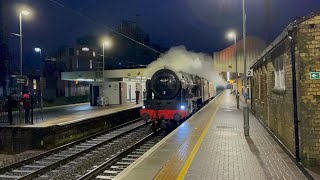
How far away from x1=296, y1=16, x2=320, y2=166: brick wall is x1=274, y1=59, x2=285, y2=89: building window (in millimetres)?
Answer: 2356

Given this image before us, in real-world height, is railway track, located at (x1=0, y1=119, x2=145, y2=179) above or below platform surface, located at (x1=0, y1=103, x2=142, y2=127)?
below

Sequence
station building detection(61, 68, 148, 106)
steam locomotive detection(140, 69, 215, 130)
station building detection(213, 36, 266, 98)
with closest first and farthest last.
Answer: steam locomotive detection(140, 69, 215, 130) → station building detection(61, 68, 148, 106) → station building detection(213, 36, 266, 98)

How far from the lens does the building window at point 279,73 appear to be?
1025cm

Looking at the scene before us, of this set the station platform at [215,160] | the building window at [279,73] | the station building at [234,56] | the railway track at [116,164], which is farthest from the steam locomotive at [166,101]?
the station building at [234,56]

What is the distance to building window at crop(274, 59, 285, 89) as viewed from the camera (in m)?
10.2

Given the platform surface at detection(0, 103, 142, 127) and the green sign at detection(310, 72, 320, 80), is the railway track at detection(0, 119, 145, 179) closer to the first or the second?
the platform surface at detection(0, 103, 142, 127)

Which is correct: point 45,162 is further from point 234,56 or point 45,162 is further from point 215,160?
point 234,56

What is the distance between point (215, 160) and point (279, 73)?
4010 millimetres

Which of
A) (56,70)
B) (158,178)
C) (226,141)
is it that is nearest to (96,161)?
(226,141)

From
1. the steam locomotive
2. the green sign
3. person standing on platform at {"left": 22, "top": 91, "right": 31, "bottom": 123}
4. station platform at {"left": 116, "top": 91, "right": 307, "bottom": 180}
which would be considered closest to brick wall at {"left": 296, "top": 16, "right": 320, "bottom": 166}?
the green sign

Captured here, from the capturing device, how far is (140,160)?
28.9 feet

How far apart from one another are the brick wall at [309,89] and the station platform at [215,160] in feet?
1.95

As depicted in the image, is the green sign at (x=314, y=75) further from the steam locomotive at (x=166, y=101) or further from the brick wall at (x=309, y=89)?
the steam locomotive at (x=166, y=101)

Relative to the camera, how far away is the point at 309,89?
7703mm
